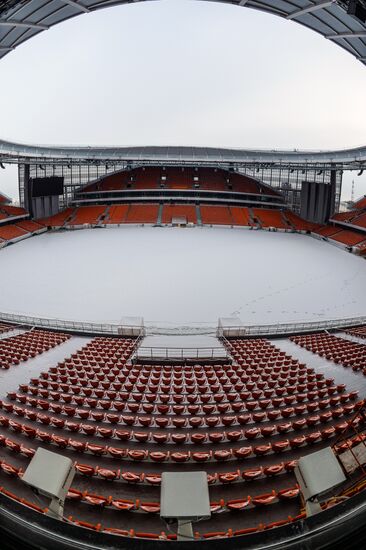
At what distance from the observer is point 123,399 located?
32.2 feet

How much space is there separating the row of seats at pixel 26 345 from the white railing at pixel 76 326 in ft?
1.93

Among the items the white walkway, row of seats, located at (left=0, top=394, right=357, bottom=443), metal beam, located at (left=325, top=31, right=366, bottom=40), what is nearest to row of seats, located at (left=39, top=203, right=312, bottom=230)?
the white walkway

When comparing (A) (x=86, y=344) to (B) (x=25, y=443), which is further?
(A) (x=86, y=344)

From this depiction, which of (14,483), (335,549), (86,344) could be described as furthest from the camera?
(86,344)

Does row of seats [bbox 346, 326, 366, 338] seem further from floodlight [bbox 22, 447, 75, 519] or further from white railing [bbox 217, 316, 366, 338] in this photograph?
floodlight [bbox 22, 447, 75, 519]

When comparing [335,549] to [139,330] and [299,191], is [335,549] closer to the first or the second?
[139,330]

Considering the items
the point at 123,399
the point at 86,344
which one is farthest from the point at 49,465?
the point at 86,344

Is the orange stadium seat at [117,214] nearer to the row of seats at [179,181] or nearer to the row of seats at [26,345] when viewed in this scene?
the row of seats at [179,181]

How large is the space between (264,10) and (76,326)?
51.1ft

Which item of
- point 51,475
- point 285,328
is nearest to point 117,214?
point 285,328

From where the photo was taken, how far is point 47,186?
50969mm

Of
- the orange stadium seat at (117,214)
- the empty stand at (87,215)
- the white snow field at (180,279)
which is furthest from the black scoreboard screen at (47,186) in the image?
the white snow field at (180,279)

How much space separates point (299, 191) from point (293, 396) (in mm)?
51470

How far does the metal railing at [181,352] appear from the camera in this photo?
14164mm
